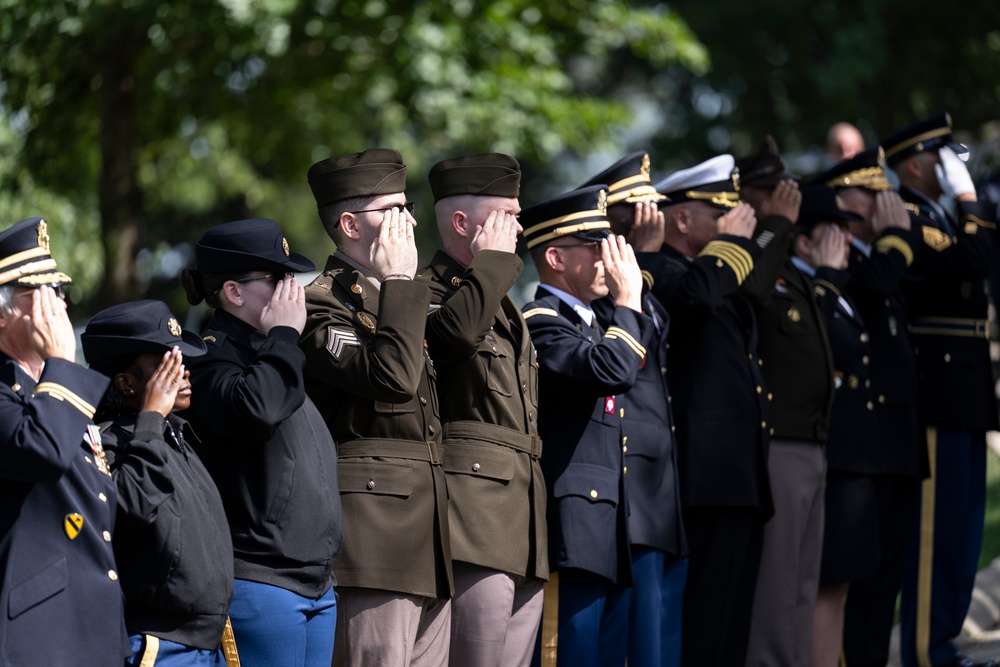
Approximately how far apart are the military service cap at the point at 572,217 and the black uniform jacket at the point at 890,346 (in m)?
1.80

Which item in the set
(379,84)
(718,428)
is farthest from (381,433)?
(379,84)

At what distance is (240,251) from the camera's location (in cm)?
455

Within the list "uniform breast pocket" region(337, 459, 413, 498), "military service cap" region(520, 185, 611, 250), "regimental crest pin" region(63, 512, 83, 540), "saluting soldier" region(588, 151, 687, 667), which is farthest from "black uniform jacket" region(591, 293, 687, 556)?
"regimental crest pin" region(63, 512, 83, 540)

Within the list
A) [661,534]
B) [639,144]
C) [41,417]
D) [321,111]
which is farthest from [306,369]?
[639,144]

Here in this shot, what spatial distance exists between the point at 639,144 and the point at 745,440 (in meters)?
16.0

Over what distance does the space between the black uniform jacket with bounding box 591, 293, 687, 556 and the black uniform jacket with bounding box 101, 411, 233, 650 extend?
196cm

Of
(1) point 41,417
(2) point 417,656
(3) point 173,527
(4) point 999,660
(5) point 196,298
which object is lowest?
(4) point 999,660

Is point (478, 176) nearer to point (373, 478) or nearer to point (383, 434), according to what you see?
point (383, 434)

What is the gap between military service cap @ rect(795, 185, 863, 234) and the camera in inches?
271

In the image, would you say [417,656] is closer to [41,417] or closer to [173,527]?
[173,527]

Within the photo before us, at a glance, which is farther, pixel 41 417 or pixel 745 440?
pixel 745 440

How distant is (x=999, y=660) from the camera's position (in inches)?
291

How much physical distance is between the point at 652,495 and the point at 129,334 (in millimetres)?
2300

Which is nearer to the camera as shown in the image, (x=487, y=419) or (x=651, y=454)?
(x=487, y=419)
